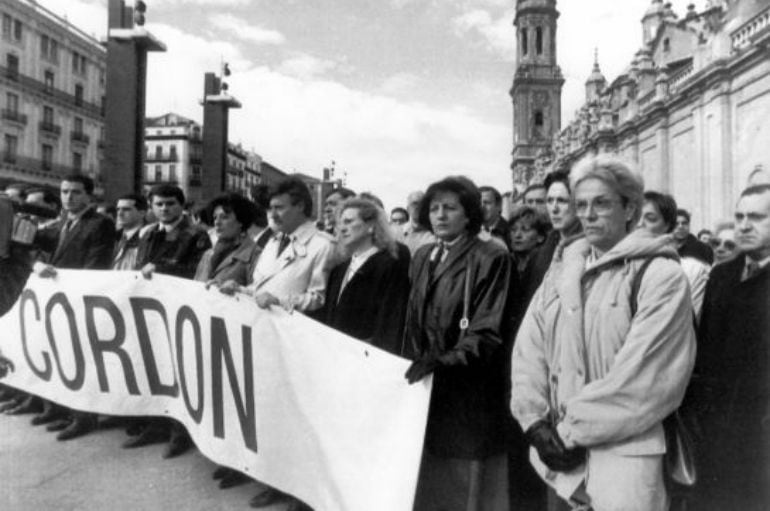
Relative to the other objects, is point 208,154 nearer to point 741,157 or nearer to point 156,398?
point 156,398

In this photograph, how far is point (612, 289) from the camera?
2.05m

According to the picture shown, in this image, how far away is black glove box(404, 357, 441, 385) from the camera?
2572 millimetres

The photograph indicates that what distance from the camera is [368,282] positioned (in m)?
3.44

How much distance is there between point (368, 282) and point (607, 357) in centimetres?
164

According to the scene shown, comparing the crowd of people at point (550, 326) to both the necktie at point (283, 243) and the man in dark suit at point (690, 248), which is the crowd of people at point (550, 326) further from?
the man in dark suit at point (690, 248)

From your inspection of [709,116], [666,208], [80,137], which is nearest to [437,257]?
[666,208]

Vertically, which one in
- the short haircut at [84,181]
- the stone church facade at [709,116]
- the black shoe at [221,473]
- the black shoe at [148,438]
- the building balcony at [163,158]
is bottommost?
the black shoe at [221,473]

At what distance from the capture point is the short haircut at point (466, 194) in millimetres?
2957

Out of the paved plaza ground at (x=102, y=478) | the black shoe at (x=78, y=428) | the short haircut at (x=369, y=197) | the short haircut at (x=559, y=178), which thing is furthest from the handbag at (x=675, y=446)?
the black shoe at (x=78, y=428)

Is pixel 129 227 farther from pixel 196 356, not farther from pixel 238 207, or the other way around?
pixel 196 356

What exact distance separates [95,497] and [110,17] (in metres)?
6.17

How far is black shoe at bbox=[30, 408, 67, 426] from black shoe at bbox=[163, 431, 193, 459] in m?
1.26

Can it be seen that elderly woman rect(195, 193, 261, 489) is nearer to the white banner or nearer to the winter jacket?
the white banner

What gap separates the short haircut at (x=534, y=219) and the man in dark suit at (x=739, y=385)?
1710 mm
